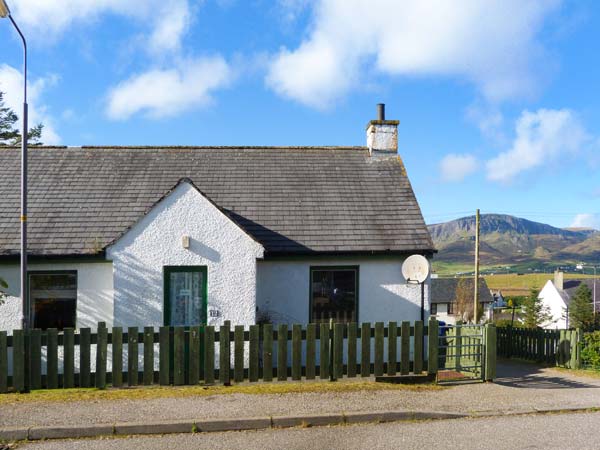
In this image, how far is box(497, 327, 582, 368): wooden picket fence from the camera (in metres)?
14.6

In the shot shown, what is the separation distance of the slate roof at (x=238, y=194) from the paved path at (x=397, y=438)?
15.7 ft

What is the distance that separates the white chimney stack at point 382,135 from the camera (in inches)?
577

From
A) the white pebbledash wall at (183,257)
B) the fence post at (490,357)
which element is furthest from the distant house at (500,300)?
the white pebbledash wall at (183,257)

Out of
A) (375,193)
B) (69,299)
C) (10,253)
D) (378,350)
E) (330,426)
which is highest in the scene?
(375,193)

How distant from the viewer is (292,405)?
7668 mm

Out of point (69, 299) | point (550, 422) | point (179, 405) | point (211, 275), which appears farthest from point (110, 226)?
point (550, 422)

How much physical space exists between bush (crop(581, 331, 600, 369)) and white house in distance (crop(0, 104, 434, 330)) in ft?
20.9

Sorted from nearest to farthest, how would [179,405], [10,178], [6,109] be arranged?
[179,405] < [10,178] < [6,109]

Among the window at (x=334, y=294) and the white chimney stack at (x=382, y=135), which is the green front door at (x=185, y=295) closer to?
the window at (x=334, y=294)

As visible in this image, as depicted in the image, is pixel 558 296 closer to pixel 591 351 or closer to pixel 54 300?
pixel 591 351

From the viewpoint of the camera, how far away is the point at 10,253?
10.4 m

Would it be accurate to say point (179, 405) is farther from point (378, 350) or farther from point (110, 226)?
point (110, 226)

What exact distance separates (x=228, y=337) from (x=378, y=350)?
115 inches

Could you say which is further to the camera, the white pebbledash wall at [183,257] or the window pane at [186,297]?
the window pane at [186,297]
